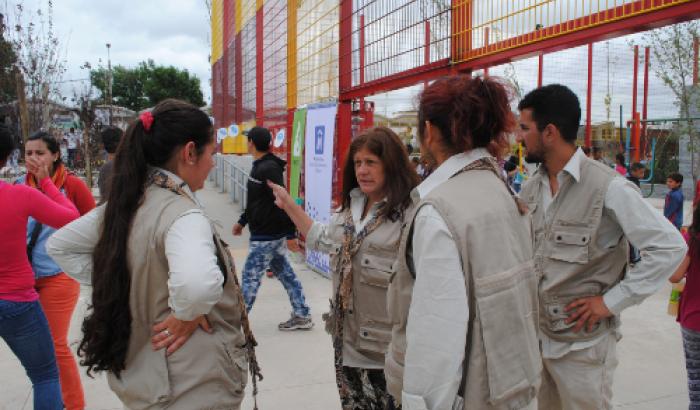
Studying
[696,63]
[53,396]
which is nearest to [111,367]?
[53,396]

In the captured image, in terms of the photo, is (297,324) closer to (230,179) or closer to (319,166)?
(319,166)

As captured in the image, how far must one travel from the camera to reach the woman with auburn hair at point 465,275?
1.43 m

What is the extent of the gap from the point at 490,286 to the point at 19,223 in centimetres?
215

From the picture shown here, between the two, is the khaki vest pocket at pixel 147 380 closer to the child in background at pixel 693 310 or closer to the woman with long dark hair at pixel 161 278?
the woman with long dark hair at pixel 161 278

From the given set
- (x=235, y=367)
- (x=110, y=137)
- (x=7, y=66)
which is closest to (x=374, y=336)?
(x=235, y=367)

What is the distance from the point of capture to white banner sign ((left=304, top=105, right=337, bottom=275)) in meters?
6.28

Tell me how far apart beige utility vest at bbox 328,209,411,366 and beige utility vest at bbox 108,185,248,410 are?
2.55 ft

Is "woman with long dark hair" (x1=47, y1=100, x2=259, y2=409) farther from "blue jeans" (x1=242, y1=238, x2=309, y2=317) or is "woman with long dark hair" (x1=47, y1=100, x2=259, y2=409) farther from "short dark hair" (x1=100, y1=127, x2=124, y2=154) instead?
"short dark hair" (x1=100, y1=127, x2=124, y2=154)

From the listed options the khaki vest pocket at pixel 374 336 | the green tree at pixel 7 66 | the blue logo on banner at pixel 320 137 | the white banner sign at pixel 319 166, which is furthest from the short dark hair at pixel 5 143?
the green tree at pixel 7 66

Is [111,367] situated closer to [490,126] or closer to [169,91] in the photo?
[490,126]

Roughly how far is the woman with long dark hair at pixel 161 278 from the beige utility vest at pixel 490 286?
60 centimetres

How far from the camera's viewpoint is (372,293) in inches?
98.8

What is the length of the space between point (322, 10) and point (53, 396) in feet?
19.0

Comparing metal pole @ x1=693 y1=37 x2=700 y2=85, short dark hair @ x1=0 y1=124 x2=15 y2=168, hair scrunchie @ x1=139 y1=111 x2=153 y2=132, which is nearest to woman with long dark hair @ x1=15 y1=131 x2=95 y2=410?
short dark hair @ x1=0 y1=124 x2=15 y2=168
